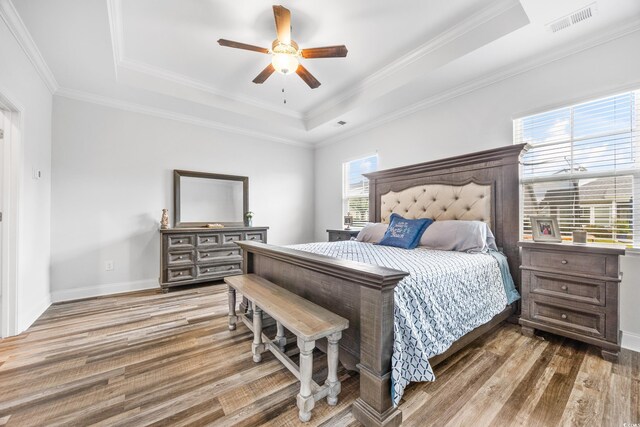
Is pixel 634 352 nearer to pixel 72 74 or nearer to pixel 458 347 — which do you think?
pixel 458 347

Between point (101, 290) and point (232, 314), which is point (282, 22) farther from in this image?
point (101, 290)

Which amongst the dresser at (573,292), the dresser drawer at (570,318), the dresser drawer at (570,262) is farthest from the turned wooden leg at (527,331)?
the dresser drawer at (570,262)

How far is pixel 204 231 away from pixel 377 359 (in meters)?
3.30

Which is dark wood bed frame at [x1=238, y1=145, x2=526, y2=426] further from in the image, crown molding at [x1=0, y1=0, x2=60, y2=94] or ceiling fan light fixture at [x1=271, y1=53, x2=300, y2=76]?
crown molding at [x1=0, y1=0, x2=60, y2=94]

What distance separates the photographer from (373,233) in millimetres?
3291

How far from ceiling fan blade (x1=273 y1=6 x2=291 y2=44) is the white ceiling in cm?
26

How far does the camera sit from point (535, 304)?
88.9 inches

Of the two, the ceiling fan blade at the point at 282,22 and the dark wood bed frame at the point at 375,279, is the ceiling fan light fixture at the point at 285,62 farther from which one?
the dark wood bed frame at the point at 375,279

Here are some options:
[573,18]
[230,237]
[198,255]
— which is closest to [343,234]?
[230,237]

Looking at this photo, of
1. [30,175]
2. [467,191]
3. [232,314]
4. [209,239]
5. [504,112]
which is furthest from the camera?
[209,239]

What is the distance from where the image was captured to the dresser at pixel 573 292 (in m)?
1.90

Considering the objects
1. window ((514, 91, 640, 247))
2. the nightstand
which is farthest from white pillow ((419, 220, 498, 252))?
the nightstand

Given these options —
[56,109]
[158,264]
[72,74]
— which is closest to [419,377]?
[158,264]

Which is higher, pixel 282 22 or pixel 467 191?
pixel 282 22
